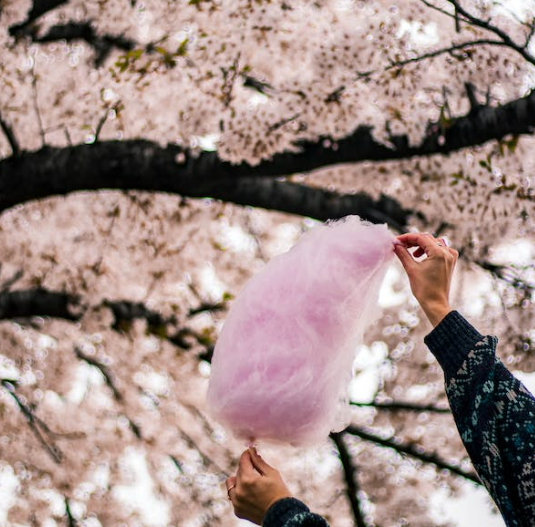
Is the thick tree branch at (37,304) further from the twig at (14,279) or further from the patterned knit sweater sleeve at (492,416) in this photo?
the patterned knit sweater sleeve at (492,416)

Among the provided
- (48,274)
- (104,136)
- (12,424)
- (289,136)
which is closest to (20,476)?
(12,424)

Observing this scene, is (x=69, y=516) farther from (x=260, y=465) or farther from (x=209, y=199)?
(x=260, y=465)

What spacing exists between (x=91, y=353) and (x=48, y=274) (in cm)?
82

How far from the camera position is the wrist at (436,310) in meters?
1.29

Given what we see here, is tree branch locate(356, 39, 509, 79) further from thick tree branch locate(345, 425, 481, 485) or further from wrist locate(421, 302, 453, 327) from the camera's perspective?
thick tree branch locate(345, 425, 481, 485)

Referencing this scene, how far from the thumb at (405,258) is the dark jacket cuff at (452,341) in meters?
0.16

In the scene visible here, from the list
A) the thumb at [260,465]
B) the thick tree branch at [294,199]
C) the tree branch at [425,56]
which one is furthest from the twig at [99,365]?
the thumb at [260,465]

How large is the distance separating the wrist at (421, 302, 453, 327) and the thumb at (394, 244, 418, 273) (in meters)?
0.10

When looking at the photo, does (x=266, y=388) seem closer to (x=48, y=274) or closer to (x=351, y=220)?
(x=351, y=220)

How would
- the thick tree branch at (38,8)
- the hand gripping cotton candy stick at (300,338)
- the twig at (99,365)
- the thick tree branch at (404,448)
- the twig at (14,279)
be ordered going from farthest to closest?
the twig at (99,365), the twig at (14,279), the thick tree branch at (404,448), the thick tree branch at (38,8), the hand gripping cotton candy stick at (300,338)

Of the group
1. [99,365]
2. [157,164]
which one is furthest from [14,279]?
[157,164]

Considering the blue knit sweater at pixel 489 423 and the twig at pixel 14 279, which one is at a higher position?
the blue knit sweater at pixel 489 423

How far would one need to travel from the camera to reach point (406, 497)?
664 centimetres

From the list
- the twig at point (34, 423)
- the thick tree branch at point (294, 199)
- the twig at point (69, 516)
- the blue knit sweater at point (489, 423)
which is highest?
the blue knit sweater at point (489, 423)
